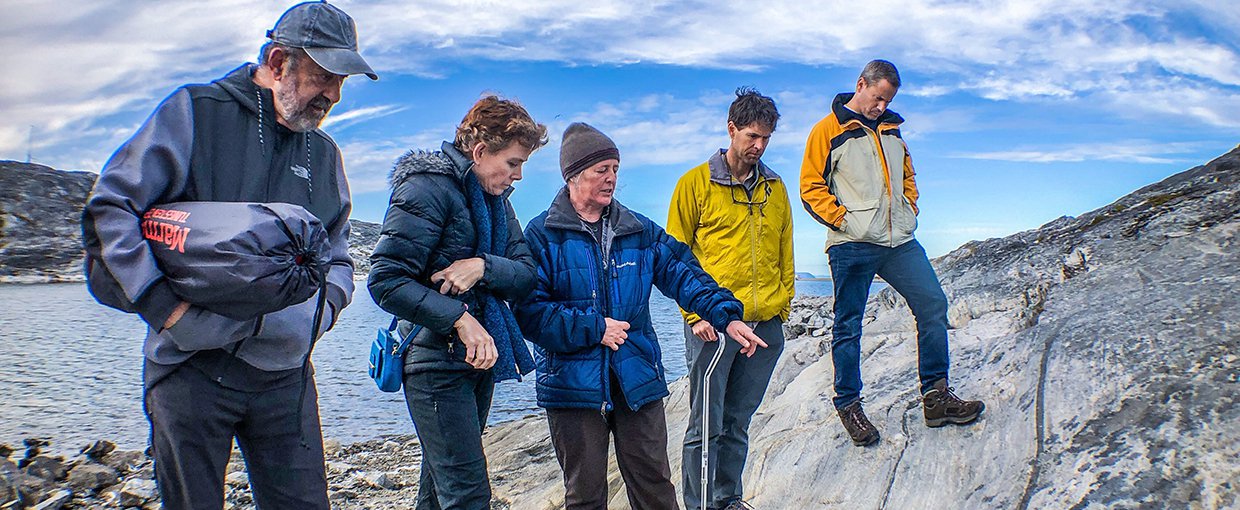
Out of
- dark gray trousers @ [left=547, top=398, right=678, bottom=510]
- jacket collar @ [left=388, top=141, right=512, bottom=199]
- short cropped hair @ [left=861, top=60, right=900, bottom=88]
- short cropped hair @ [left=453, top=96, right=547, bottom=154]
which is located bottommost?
dark gray trousers @ [left=547, top=398, right=678, bottom=510]

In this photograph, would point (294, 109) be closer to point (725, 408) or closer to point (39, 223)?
point (725, 408)

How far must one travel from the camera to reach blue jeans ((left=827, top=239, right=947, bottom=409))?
5.54 metres

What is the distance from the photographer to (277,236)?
2701mm

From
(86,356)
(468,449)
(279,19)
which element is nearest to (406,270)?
(468,449)

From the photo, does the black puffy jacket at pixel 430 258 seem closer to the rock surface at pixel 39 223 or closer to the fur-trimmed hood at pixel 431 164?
the fur-trimmed hood at pixel 431 164

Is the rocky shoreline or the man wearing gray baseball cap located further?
the rocky shoreline

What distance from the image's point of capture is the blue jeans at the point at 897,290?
5.54m

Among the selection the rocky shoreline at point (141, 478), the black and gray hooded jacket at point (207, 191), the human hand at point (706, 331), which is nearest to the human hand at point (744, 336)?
the human hand at point (706, 331)

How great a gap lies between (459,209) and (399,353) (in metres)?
0.74

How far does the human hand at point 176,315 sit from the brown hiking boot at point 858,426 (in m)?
4.65

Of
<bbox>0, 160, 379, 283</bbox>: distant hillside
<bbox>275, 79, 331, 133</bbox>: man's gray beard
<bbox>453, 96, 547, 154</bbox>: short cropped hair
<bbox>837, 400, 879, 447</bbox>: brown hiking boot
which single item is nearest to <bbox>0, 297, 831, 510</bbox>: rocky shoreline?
<bbox>837, 400, 879, 447</bbox>: brown hiking boot

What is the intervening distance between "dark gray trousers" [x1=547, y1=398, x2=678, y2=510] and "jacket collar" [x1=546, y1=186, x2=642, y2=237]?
960 mm

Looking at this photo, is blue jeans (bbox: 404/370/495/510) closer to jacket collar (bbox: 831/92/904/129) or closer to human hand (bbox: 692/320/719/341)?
human hand (bbox: 692/320/719/341)

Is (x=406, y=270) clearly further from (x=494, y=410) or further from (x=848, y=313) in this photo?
(x=494, y=410)
